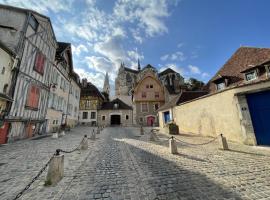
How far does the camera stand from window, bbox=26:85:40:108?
32.7ft

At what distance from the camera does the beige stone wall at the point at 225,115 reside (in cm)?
717

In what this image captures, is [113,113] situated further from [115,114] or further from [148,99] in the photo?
[148,99]

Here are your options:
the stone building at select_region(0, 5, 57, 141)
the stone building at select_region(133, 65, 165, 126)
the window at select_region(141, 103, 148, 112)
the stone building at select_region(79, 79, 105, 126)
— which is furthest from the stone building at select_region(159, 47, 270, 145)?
the stone building at select_region(79, 79, 105, 126)

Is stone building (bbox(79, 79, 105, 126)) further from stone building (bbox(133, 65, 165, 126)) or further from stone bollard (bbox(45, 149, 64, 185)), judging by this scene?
stone bollard (bbox(45, 149, 64, 185))

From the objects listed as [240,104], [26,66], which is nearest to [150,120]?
[240,104]

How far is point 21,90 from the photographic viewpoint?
30.0 ft

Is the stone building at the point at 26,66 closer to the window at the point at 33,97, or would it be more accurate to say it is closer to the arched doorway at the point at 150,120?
the window at the point at 33,97

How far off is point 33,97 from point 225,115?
555 inches

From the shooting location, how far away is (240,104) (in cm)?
749

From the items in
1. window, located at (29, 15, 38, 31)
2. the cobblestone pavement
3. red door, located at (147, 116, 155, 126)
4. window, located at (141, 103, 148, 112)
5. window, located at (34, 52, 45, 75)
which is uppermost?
window, located at (29, 15, 38, 31)

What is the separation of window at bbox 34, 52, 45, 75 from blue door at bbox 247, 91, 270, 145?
1490cm

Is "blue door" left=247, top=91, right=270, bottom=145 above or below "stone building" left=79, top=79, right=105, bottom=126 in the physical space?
below

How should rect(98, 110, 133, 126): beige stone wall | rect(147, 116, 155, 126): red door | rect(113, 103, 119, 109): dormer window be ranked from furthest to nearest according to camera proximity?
rect(113, 103, 119, 109): dormer window < rect(98, 110, 133, 126): beige stone wall < rect(147, 116, 155, 126): red door

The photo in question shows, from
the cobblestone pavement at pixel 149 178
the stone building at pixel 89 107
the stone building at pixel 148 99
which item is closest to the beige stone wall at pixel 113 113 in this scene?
the stone building at pixel 89 107
